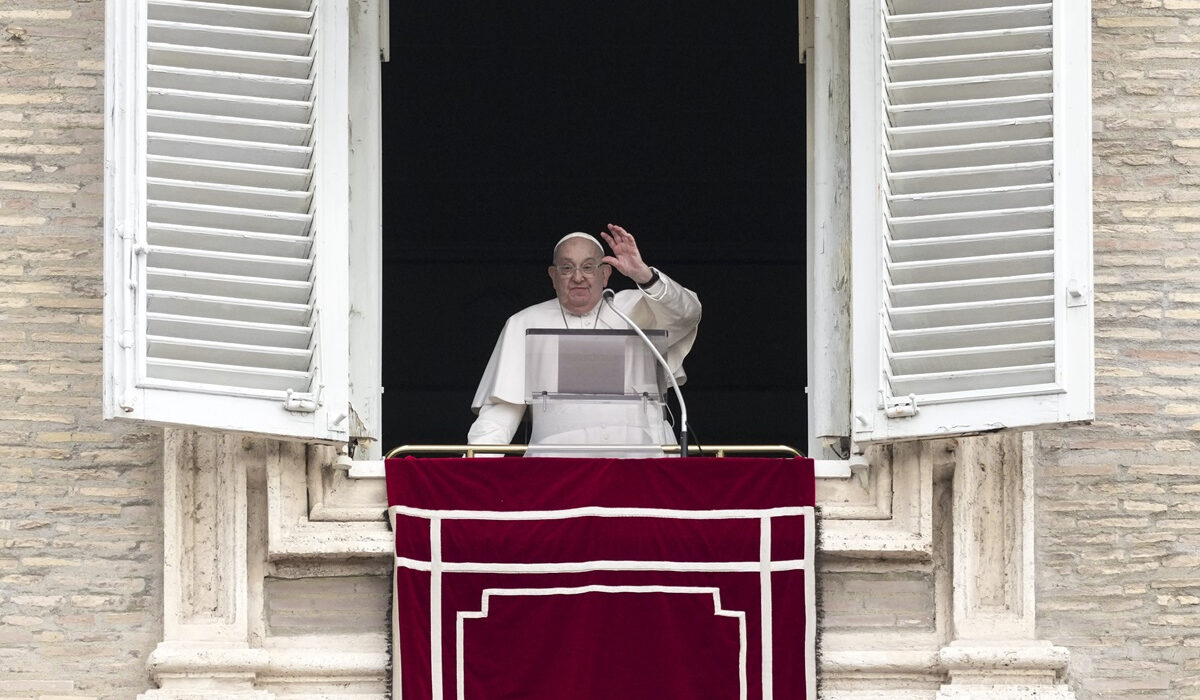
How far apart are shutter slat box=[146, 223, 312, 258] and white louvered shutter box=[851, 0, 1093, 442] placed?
1640mm

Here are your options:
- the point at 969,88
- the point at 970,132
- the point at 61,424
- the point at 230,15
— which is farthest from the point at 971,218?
the point at 61,424

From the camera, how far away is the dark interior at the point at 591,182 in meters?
11.9

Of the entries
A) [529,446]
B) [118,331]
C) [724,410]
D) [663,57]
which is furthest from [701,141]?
[118,331]

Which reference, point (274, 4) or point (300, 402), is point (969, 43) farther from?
point (300, 402)

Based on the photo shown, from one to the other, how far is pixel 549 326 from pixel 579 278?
199 millimetres

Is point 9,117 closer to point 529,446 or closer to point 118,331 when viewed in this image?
point 118,331

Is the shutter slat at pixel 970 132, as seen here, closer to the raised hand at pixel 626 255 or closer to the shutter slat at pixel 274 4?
the raised hand at pixel 626 255

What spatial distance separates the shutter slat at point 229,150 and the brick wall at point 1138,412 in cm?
240

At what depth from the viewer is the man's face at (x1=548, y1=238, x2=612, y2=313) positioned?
29.0ft

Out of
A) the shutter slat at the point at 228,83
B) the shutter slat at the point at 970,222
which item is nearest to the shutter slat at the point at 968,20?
the shutter slat at the point at 970,222

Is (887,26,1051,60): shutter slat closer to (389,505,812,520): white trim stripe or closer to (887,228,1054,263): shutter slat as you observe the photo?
(887,228,1054,263): shutter slat

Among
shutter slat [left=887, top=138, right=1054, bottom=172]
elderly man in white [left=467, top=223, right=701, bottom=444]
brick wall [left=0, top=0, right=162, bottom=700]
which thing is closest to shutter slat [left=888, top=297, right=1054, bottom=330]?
shutter slat [left=887, top=138, right=1054, bottom=172]

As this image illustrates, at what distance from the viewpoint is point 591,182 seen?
491 inches

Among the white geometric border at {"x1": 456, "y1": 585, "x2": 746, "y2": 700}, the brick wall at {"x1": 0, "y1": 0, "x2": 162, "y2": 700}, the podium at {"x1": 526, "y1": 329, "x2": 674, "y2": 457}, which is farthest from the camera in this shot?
the podium at {"x1": 526, "y1": 329, "x2": 674, "y2": 457}
